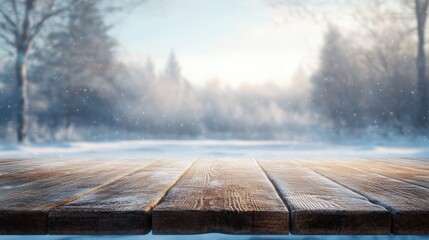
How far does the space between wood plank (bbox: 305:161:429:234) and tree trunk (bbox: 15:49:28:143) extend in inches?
272

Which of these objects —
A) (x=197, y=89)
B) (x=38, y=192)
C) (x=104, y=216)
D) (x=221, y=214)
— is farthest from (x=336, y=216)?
(x=197, y=89)

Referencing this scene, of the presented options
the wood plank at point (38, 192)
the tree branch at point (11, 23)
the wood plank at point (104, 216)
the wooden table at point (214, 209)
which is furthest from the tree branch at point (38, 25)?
the wood plank at point (104, 216)

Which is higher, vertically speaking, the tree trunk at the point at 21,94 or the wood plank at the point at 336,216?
the tree trunk at the point at 21,94

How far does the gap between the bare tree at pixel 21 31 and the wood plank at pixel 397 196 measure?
6984mm

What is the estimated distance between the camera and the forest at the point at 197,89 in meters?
7.81

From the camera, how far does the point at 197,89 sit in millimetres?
17250

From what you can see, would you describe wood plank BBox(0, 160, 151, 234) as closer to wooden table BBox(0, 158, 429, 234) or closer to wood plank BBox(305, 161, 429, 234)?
wooden table BBox(0, 158, 429, 234)

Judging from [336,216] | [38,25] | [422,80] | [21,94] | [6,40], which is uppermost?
[38,25]

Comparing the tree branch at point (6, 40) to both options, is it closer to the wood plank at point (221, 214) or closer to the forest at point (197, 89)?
the forest at point (197, 89)

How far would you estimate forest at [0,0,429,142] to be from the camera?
25.6 feet

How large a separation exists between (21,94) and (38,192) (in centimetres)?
687

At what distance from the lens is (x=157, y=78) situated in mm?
18484

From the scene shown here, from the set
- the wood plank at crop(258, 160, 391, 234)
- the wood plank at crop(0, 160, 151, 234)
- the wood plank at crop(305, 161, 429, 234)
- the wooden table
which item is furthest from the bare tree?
the wood plank at crop(258, 160, 391, 234)

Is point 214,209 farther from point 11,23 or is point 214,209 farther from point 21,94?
point 11,23
